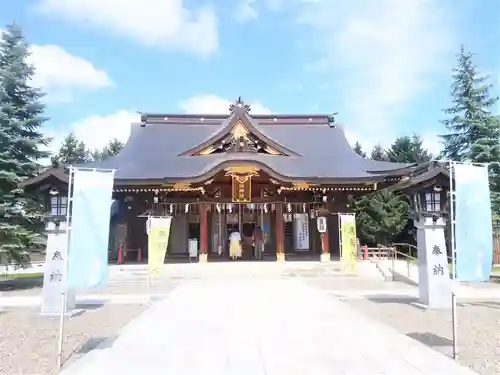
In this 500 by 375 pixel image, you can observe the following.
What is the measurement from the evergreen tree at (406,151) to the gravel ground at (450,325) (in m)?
23.4

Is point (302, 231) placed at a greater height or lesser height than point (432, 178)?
lesser

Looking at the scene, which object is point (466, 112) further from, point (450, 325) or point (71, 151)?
point (71, 151)

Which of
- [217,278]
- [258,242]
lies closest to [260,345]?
[217,278]

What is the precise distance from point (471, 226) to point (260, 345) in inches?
146

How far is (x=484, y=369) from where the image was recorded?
17.1 ft

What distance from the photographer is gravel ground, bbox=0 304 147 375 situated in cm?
552

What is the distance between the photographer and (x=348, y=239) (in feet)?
47.8

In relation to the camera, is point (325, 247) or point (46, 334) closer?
point (46, 334)

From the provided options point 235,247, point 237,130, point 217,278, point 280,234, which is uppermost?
point 237,130

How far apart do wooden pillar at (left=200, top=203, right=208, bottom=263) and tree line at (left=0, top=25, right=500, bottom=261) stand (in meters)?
6.47

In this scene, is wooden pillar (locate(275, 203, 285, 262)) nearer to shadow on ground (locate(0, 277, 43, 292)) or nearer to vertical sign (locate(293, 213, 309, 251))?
vertical sign (locate(293, 213, 309, 251))

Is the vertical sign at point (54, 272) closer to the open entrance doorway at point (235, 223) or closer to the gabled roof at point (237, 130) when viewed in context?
the open entrance doorway at point (235, 223)

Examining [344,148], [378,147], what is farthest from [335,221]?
[378,147]

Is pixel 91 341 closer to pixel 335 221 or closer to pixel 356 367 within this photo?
pixel 356 367
